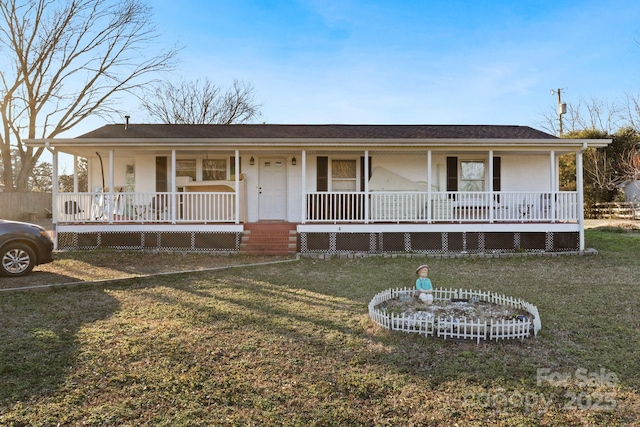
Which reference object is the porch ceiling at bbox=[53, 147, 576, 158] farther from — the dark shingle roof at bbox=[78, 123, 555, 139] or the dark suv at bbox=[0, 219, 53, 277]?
the dark suv at bbox=[0, 219, 53, 277]

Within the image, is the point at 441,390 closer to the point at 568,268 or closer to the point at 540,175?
the point at 568,268

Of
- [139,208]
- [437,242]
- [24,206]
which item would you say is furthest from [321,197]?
[24,206]

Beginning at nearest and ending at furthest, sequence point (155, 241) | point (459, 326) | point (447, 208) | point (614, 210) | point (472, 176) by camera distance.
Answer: point (459, 326)
point (155, 241)
point (447, 208)
point (472, 176)
point (614, 210)

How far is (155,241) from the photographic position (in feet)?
32.2

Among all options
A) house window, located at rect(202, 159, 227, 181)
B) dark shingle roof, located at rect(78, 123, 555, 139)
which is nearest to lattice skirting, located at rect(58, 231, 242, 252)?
house window, located at rect(202, 159, 227, 181)

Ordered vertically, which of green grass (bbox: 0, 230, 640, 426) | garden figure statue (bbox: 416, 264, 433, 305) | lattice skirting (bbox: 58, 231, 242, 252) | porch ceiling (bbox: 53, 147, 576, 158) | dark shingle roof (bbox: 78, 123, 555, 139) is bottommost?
green grass (bbox: 0, 230, 640, 426)

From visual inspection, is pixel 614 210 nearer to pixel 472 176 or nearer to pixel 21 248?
pixel 472 176

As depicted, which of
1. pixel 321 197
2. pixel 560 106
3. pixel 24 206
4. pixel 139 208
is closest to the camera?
pixel 139 208

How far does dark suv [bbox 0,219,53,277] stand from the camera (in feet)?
21.3

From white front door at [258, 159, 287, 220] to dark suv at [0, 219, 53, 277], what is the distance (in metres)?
5.80

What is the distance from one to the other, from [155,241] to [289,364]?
7894 mm

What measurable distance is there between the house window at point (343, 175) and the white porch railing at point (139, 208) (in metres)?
3.24

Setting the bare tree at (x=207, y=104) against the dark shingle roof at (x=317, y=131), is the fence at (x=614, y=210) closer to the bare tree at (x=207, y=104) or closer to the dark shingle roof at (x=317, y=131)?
the dark shingle roof at (x=317, y=131)

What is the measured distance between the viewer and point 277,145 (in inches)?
383
